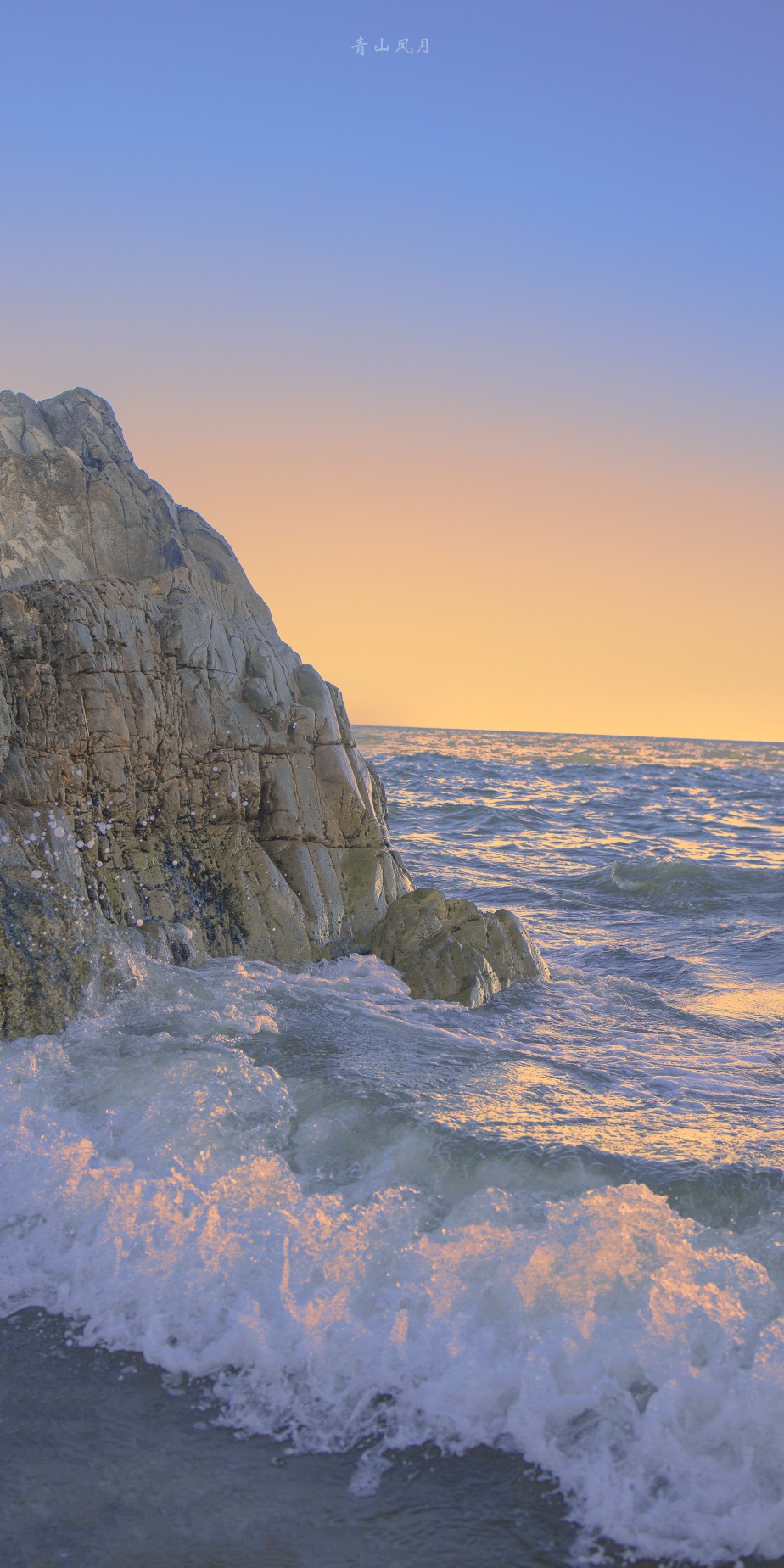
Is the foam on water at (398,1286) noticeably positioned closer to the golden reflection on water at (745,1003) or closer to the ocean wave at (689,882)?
the golden reflection on water at (745,1003)

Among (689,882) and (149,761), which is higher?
(149,761)

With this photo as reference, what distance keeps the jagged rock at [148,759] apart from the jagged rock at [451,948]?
252 mm

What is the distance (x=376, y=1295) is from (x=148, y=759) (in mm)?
5463

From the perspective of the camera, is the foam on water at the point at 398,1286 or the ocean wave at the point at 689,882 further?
the ocean wave at the point at 689,882

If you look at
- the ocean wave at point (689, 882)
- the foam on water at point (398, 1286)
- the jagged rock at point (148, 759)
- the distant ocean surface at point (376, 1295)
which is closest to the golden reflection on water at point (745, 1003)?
the distant ocean surface at point (376, 1295)

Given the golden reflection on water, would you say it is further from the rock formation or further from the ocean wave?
the ocean wave

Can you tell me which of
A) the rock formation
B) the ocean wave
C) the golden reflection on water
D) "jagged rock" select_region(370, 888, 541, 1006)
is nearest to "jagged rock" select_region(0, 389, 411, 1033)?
the rock formation

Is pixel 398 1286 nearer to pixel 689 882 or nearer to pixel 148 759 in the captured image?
pixel 148 759

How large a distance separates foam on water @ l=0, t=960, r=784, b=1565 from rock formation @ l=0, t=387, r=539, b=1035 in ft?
5.86

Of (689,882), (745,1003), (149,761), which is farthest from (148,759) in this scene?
(689,882)

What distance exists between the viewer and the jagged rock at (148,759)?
7.77 metres

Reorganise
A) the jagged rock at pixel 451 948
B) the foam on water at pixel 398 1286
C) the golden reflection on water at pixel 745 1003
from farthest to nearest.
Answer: the golden reflection on water at pixel 745 1003 → the jagged rock at pixel 451 948 → the foam on water at pixel 398 1286

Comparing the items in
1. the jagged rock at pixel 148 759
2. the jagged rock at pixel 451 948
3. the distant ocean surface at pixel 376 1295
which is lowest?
the distant ocean surface at pixel 376 1295

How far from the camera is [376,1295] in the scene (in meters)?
4.21
